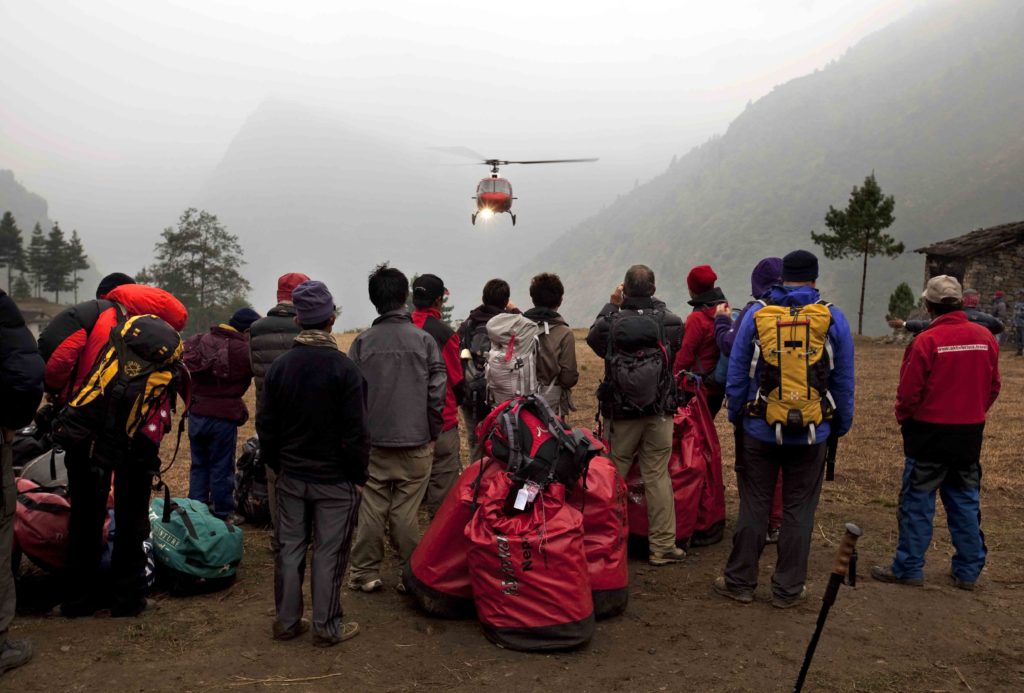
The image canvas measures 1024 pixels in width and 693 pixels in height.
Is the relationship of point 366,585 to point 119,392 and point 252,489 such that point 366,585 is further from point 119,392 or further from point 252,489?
point 252,489

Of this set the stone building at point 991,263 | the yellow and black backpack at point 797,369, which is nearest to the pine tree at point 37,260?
the stone building at point 991,263

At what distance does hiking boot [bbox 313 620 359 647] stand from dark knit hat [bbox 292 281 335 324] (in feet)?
5.78

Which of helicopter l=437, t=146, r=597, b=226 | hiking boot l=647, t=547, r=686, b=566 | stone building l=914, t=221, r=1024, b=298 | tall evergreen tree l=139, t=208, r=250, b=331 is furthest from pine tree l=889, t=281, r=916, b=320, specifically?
tall evergreen tree l=139, t=208, r=250, b=331

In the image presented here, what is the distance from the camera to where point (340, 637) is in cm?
415

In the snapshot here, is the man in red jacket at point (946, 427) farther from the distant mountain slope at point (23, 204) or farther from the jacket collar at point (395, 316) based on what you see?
the distant mountain slope at point (23, 204)

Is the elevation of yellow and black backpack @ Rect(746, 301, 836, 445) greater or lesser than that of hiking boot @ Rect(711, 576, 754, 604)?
greater

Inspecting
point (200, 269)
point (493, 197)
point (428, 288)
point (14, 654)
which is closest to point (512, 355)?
point (428, 288)

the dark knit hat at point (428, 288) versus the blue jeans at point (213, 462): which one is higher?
the dark knit hat at point (428, 288)

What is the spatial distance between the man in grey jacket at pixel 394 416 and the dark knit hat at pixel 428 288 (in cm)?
65

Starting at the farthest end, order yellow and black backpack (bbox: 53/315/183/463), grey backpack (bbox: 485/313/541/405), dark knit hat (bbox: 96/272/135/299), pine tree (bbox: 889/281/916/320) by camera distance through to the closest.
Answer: pine tree (bbox: 889/281/916/320)
grey backpack (bbox: 485/313/541/405)
dark knit hat (bbox: 96/272/135/299)
yellow and black backpack (bbox: 53/315/183/463)

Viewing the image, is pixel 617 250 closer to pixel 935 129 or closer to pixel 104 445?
pixel 935 129

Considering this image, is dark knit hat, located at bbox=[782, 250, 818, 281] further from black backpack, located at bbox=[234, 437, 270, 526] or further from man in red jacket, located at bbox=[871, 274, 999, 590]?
black backpack, located at bbox=[234, 437, 270, 526]

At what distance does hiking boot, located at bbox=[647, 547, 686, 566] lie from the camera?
553 centimetres

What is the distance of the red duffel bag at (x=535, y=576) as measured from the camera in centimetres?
396
